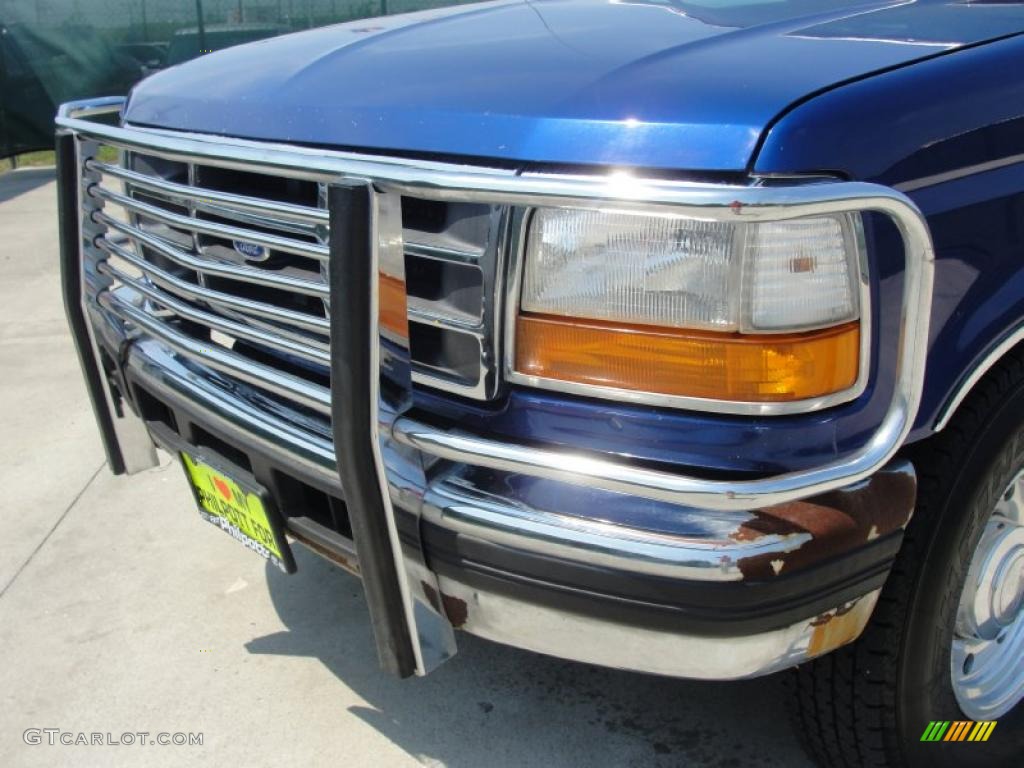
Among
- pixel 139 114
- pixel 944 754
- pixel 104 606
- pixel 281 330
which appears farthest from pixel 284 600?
pixel 944 754

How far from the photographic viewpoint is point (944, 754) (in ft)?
6.56

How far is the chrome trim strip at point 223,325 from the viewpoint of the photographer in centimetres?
183

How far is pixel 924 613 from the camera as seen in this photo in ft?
5.86

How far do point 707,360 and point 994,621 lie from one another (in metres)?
1.02

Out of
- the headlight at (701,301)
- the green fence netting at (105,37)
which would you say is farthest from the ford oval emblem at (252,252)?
the green fence netting at (105,37)

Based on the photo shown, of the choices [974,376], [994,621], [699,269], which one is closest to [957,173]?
[974,376]

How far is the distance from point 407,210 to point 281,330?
37 centimetres

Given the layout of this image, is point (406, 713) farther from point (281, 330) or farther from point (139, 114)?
point (139, 114)

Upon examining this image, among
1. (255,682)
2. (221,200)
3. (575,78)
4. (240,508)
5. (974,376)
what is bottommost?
(255,682)

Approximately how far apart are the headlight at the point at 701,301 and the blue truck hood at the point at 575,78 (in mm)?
113

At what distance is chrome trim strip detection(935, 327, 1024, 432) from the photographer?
1680mm

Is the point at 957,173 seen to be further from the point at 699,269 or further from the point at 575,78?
the point at 575,78

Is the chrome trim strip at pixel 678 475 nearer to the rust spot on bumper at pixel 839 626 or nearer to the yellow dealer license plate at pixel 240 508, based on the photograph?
the rust spot on bumper at pixel 839 626

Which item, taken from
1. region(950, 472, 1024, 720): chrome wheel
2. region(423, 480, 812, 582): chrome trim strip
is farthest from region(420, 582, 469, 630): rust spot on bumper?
region(950, 472, 1024, 720): chrome wheel
